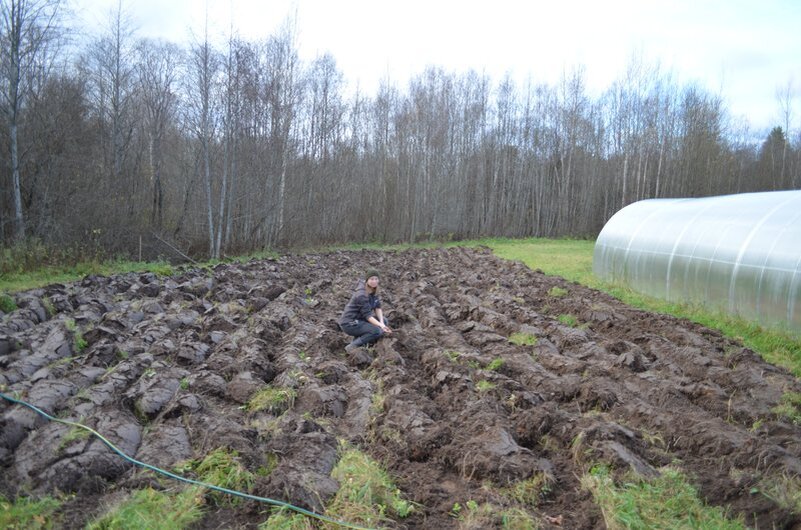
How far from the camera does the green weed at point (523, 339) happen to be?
837 cm

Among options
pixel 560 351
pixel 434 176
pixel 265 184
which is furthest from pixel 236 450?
pixel 434 176

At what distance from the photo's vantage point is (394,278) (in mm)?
16047

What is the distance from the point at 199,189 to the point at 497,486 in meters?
21.1

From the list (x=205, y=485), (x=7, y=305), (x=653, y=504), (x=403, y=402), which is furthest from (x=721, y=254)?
(x=7, y=305)

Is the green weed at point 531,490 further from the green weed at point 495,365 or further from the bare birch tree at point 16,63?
the bare birch tree at point 16,63

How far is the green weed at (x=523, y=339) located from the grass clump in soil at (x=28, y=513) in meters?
6.35

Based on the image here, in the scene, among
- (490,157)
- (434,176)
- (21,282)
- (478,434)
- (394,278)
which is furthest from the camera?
(490,157)

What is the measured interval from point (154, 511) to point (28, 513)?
84 centimetres

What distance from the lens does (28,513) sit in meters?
3.60

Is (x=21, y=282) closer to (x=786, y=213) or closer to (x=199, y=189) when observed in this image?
(x=199, y=189)

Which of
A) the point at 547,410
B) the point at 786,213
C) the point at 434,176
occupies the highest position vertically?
the point at 434,176

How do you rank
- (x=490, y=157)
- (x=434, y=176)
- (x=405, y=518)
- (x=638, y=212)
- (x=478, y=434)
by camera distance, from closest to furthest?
(x=405, y=518) → (x=478, y=434) → (x=638, y=212) → (x=434, y=176) → (x=490, y=157)

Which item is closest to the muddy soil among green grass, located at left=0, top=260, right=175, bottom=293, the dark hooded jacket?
the dark hooded jacket

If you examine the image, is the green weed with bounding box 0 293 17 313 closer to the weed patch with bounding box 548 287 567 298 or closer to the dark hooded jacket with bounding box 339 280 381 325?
the dark hooded jacket with bounding box 339 280 381 325
